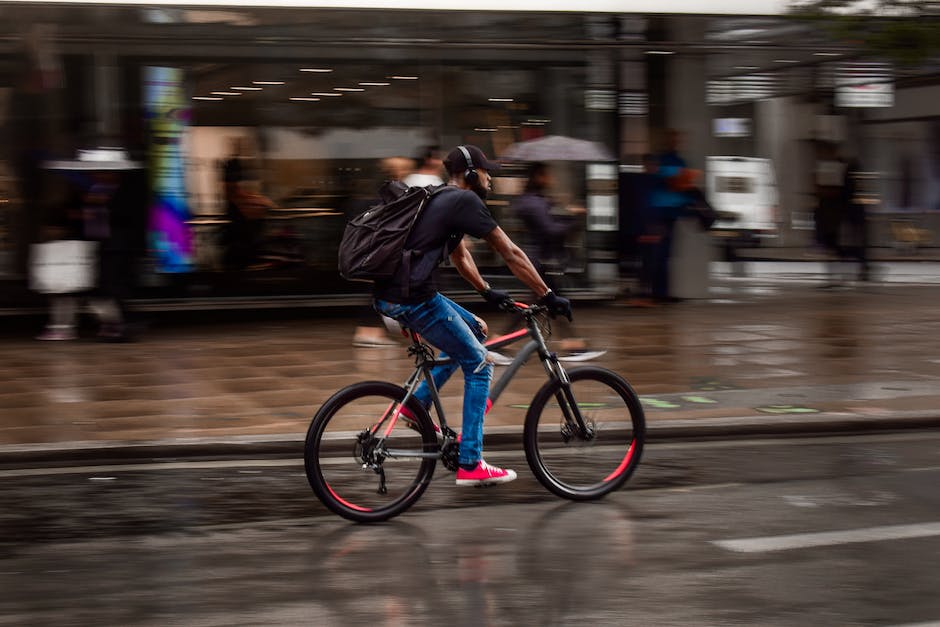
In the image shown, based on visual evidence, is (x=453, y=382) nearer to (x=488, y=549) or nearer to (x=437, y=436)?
(x=437, y=436)

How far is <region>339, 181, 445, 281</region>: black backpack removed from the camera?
5949 mm

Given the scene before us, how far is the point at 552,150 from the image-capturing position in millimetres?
14547

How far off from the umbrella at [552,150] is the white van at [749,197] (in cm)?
629

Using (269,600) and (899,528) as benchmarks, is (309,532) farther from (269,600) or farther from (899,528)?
(899,528)

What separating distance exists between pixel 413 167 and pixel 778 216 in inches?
409

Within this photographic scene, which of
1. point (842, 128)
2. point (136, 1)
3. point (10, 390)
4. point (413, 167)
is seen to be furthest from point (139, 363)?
point (842, 128)

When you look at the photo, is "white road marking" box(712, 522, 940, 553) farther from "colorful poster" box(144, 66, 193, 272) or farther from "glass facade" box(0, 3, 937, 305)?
"colorful poster" box(144, 66, 193, 272)

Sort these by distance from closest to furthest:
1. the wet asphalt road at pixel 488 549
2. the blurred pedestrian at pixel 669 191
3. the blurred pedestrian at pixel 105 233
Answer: the wet asphalt road at pixel 488 549 < the blurred pedestrian at pixel 105 233 < the blurred pedestrian at pixel 669 191

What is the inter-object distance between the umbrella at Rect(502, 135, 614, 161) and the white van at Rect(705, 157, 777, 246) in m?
6.29

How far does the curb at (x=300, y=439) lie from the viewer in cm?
765

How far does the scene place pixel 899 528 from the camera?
588 cm

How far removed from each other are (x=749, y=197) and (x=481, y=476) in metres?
16.5

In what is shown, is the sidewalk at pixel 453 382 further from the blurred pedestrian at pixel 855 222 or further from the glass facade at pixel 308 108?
the blurred pedestrian at pixel 855 222

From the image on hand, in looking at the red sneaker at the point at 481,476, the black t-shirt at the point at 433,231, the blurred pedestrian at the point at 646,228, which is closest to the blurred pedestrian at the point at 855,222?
the blurred pedestrian at the point at 646,228
